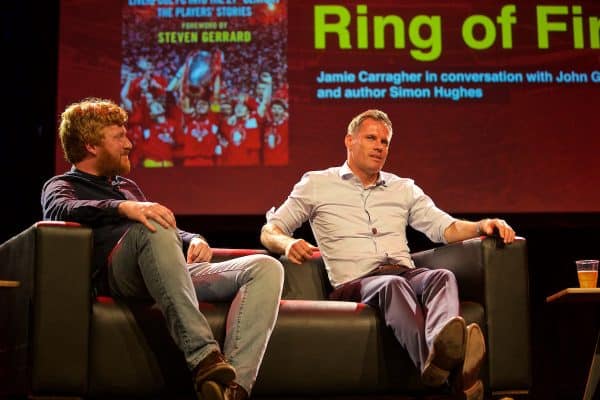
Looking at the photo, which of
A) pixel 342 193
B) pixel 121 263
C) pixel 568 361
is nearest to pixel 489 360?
pixel 342 193

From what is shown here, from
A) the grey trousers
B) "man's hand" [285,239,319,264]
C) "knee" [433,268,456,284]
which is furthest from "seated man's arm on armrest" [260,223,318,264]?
"knee" [433,268,456,284]

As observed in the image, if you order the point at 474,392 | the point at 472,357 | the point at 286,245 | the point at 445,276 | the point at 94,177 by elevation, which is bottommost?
the point at 474,392

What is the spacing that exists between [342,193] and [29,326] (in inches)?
52.8

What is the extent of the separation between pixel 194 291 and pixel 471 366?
0.81 metres

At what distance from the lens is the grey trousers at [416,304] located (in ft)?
7.00

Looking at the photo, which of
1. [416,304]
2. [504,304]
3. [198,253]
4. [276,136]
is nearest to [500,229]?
[504,304]

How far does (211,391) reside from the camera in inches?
75.5

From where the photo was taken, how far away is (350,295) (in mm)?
2633

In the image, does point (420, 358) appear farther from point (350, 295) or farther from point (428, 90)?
point (428, 90)

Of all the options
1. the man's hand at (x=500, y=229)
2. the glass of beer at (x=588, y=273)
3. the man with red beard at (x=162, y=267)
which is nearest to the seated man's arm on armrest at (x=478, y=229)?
the man's hand at (x=500, y=229)

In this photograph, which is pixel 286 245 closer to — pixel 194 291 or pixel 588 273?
pixel 194 291

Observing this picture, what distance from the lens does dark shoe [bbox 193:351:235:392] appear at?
76.1 inches

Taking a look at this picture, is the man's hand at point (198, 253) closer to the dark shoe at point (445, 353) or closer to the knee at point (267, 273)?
the knee at point (267, 273)

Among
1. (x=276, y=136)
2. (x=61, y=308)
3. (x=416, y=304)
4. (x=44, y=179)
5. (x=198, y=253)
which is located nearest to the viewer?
(x=61, y=308)
